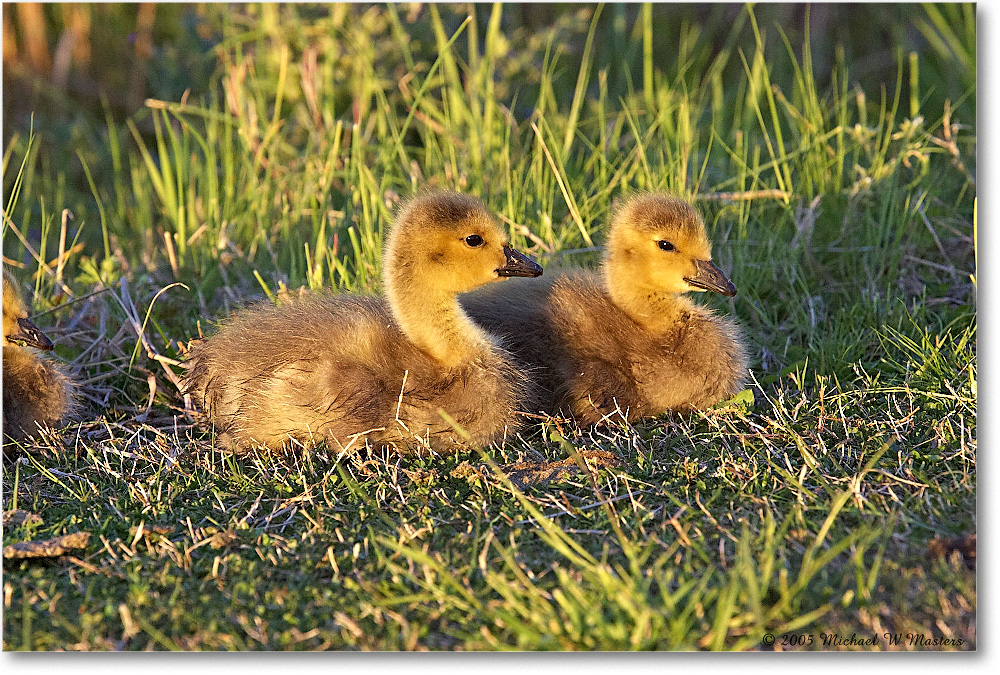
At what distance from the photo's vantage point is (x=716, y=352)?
4.34 metres

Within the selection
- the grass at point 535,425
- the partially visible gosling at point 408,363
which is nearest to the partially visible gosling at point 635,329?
the grass at point 535,425

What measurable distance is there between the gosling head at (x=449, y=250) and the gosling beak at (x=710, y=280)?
0.71 metres

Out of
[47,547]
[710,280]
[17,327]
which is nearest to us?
[47,547]

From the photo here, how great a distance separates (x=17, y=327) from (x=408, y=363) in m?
1.49

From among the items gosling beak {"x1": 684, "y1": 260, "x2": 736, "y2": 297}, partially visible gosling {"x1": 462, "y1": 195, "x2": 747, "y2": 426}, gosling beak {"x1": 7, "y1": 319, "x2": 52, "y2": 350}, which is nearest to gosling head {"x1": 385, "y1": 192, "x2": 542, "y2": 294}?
partially visible gosling {"x1": 462, "y1": 195, "x2": 747, "y2": 426}

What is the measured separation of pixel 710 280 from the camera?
4316 mm

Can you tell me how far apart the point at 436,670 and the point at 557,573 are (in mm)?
406

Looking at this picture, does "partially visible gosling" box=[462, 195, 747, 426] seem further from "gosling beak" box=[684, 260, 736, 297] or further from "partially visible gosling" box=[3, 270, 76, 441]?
"partially visible gosling" box=[3, 270, 76, 441]

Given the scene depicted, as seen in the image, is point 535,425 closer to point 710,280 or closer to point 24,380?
point 710,280

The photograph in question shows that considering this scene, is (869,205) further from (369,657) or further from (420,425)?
(369,657)

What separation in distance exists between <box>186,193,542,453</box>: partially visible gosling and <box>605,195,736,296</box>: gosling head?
567 mm

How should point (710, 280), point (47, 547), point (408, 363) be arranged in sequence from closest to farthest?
1. point (47, 547)
2. point (408, 363)
3. point (710, 280)

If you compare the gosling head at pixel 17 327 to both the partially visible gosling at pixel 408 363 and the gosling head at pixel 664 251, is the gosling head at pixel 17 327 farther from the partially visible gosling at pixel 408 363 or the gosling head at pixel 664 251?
the gosling head at pixel 664 251

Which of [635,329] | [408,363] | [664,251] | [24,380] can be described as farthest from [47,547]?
[664,251]
